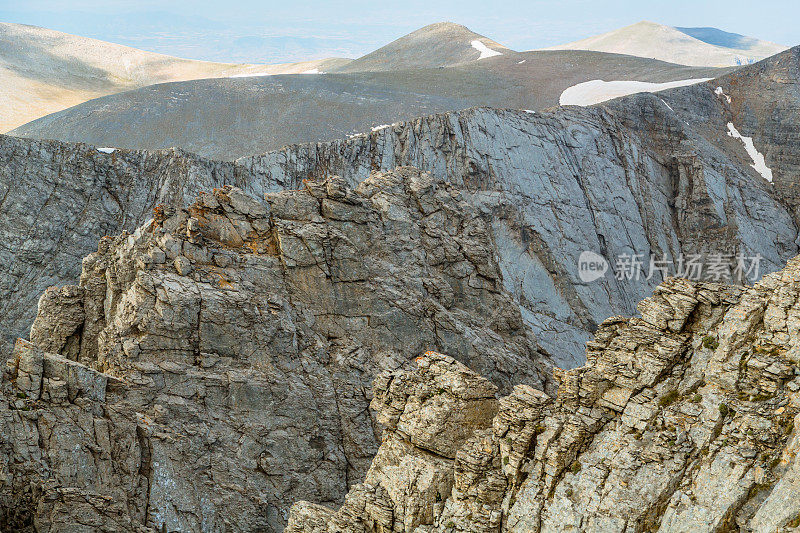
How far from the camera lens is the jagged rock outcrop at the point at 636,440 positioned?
1795 centimetres

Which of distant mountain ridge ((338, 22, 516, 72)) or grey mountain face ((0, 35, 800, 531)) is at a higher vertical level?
distant mountain ridge ((338, 22, 516, 72))

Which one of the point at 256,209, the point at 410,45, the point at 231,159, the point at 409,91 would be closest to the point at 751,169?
the point at 409,91

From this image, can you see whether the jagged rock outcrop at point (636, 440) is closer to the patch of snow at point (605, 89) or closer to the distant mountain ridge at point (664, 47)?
the patch of snow at point (605, 89)

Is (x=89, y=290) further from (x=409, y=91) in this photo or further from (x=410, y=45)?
(x=410, y=45)

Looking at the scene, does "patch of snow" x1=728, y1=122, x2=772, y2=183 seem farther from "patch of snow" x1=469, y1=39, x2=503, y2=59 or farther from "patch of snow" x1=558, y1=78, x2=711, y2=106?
"patch of snow" x1=469, y1=39, x2=503, y2=59

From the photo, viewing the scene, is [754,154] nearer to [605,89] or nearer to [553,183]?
[605,89]

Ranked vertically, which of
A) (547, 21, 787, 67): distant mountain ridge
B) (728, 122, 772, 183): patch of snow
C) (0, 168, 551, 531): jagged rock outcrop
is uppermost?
(547, 21, 787, 67): distant mountain ridge

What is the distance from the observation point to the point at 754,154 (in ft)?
231

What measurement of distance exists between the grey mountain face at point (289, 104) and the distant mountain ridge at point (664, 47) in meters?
80.9

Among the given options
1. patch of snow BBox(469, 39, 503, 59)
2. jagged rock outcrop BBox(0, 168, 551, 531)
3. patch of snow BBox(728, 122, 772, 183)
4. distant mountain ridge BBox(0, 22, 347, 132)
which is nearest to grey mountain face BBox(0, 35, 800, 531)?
jagged rock outcrop BBox(0, 168, 551, 531)

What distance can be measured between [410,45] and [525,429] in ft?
360

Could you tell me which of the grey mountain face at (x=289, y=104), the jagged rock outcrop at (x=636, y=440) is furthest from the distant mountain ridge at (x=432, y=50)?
the jagged rock outcrop at (x=636, y=440)

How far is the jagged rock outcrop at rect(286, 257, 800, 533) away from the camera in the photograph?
17953 mm

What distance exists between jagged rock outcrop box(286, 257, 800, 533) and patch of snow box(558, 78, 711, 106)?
5435cm
